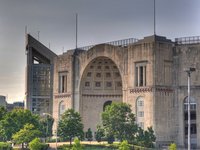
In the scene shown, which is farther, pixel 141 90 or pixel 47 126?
pixel 47 126

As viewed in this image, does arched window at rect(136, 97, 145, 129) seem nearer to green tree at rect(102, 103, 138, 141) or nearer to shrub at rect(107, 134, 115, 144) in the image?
green tree at rect(102, 103, 138, 141)

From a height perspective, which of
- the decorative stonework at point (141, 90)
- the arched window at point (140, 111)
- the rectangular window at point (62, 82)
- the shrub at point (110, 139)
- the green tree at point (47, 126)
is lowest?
the shrub at point (110, 139)

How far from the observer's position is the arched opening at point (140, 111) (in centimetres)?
8875

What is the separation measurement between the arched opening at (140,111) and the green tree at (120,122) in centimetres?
274

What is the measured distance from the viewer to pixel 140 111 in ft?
293

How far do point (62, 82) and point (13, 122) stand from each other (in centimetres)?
1938

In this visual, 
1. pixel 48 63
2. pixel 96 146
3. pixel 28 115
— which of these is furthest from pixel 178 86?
pixel 48 63

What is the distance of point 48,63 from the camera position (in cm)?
13825

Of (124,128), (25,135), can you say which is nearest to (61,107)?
(25,135)

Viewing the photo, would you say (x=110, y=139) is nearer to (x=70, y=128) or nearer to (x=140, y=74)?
(x=70, y=128)

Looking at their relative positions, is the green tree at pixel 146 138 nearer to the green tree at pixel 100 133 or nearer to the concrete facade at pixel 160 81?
A: the concrete facade at pixel 160 81

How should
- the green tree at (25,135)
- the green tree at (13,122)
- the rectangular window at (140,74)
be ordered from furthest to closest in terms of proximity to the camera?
1. the green tree at (13,122)
2. the rectangular window at (140,74)
3. the green tree at (25,135)

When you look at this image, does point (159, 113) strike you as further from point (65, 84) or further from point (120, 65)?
point (65, 84)

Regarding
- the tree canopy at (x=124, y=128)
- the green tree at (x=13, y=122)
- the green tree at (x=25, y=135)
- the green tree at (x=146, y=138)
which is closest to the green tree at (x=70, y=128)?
the green tree at (x=25, y=135)
